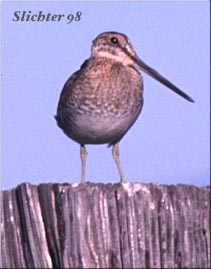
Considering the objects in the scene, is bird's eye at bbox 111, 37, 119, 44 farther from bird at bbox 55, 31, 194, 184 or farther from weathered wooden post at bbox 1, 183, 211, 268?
weathered wooden post at bbox 1, 183, 211, 268

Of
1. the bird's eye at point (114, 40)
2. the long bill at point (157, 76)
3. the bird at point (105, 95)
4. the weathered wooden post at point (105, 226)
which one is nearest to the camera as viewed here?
the weathered wooden post at point (105, 226)

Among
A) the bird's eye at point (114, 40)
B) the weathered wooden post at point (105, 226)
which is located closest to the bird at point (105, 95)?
the bird's eye at point (114, 40)

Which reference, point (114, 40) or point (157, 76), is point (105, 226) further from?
point (114, 40)

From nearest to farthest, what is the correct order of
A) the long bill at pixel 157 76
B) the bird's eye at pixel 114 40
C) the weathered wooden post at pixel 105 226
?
the weathered wooden post at pixel 105 226 < the long bill at pixel 157 76 < the bird's eye at pixel 114 40

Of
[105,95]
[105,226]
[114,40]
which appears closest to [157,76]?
[105,95]

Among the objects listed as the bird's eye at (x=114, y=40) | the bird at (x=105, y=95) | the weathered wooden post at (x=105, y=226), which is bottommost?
the weathered wooden post at (x=105, y=226)

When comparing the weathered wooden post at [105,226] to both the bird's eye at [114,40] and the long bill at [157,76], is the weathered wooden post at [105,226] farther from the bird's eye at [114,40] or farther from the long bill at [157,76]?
the bird's eye at [114,40]

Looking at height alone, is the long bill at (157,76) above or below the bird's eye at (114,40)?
below
